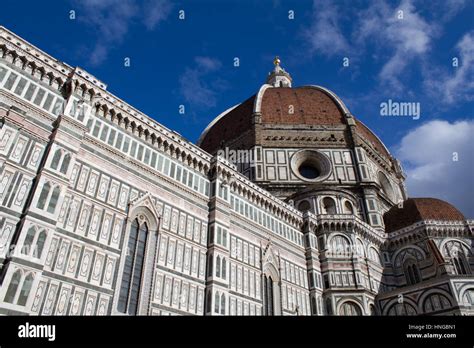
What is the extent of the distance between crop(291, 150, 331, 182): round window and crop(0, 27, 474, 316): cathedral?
0.43 m

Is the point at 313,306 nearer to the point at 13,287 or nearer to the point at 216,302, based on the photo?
the point at 216,302

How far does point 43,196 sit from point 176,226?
310 inches

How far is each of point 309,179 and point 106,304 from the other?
29348 mm

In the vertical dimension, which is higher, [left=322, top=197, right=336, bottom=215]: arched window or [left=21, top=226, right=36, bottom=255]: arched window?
[left=322, top=197, right=336, bottom=215]: arched window

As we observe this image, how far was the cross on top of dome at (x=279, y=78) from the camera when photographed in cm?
6962

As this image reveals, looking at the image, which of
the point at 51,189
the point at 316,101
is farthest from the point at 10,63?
the point at 316,101

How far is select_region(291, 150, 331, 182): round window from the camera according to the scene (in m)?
42.1

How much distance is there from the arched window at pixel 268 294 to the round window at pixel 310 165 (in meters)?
17.3

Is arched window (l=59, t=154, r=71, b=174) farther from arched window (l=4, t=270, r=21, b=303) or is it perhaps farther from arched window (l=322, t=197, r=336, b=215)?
arched window (l=322, t=197, r=336, b=215)

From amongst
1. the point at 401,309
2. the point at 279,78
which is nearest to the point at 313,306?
the point at 401,309

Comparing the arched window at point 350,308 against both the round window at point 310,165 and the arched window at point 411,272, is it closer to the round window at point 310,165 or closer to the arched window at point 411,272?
the arched window at point 411,272

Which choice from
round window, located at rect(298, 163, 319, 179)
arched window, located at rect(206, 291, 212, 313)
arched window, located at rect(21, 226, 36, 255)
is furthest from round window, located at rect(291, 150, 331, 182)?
arched window, located at rect(21, 226, 36, 255)

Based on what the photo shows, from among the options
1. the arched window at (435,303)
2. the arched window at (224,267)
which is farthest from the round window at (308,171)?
the arched window at (224,267)
